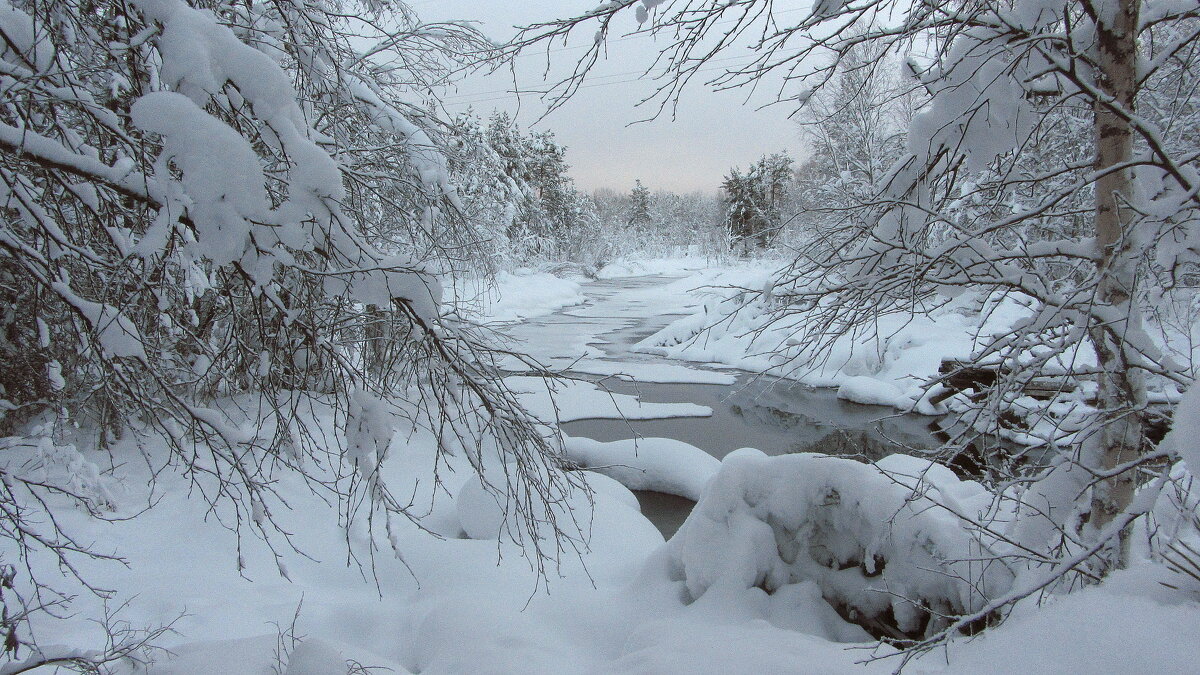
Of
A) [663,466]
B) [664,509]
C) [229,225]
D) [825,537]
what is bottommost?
[664,509]

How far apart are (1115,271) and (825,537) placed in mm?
2384

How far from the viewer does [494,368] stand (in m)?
2.09

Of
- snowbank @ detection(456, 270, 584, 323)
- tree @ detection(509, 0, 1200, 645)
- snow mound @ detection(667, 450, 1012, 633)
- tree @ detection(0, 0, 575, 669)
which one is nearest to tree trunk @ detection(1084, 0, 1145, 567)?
tree @ detection(509, 0, 1200, 645)

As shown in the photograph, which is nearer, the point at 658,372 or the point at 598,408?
the point at 598,408

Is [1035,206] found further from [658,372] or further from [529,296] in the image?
[529,296]

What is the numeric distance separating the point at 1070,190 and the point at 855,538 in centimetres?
251

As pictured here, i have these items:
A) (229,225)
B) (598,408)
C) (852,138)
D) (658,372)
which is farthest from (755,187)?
(229,225)

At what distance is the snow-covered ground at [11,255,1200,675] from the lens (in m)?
2.97

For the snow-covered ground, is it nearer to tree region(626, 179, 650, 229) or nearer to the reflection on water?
the reflection on water

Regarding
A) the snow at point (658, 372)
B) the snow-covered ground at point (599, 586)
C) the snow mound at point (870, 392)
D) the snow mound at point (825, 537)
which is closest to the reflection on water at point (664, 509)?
the snow-covered ground at point (599, 586)

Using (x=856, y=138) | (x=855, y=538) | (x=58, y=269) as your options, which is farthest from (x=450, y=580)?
(x=856, y=138)

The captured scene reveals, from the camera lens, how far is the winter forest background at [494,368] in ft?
5.51

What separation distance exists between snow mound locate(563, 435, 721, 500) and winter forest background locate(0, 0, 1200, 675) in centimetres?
7

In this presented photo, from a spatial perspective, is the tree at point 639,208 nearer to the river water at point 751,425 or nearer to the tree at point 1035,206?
the river water at point 751,425
